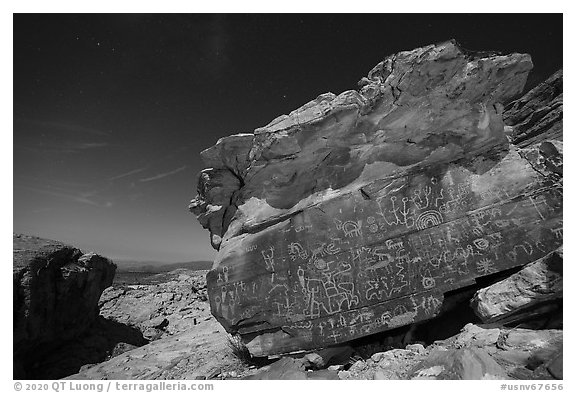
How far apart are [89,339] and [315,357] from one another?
1567cm

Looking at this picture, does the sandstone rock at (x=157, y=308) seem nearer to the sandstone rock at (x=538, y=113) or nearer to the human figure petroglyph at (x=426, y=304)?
the human figure petroglyph at (x=426, y=304)

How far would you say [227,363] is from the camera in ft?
34.4

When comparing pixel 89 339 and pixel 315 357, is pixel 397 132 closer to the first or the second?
pixel 315 357

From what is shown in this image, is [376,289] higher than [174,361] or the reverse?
higher

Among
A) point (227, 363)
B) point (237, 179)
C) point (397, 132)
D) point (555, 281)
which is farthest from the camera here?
point (237, 179)

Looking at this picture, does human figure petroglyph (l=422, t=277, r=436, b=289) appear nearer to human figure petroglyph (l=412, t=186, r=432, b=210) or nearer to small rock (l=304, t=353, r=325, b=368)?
human figure petroglyph (l=412, t=186, r=432, b=210)

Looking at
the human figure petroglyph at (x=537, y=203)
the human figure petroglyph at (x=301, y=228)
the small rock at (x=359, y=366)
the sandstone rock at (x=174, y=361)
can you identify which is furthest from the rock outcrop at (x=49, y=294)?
the human figure petroglyph at (x=537, y=203)

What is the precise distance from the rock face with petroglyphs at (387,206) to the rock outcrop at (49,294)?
34.3 ft

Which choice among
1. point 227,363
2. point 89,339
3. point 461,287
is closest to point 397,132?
point 461,287

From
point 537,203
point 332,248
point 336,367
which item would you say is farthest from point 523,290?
point 336,367

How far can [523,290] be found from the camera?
291 inches

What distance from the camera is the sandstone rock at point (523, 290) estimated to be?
280 inches

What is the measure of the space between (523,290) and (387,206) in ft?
12.3

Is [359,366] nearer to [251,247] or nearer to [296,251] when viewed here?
[296,251]
